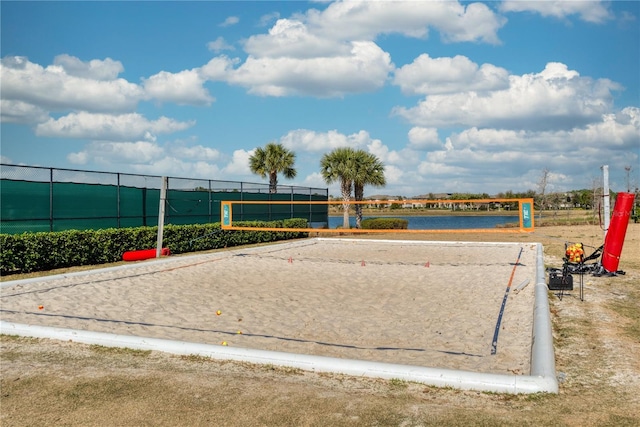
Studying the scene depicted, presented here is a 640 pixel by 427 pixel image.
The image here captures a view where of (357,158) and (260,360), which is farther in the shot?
(357,158)

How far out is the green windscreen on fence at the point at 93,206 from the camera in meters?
14.8

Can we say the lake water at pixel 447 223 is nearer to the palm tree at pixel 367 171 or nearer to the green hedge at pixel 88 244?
the palm tree at pixel 367 171

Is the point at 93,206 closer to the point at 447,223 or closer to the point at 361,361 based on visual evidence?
the point at 361,361

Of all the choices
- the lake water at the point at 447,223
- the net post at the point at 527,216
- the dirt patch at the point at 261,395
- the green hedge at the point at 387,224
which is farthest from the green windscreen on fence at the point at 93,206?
the lake water at the point at 447,223

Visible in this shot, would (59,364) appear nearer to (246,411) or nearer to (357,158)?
(246,411)

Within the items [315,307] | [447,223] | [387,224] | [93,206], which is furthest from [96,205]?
[447,223]

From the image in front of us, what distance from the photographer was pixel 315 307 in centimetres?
802

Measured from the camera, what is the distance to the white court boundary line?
173 inches

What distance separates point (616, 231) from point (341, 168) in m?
28.5

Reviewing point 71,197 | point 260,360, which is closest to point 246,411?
point 260,360

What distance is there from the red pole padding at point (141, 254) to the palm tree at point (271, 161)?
2225 centimetres

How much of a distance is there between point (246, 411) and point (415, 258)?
39.1 feet

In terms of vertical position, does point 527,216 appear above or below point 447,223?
above

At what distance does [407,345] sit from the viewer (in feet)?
19.5
